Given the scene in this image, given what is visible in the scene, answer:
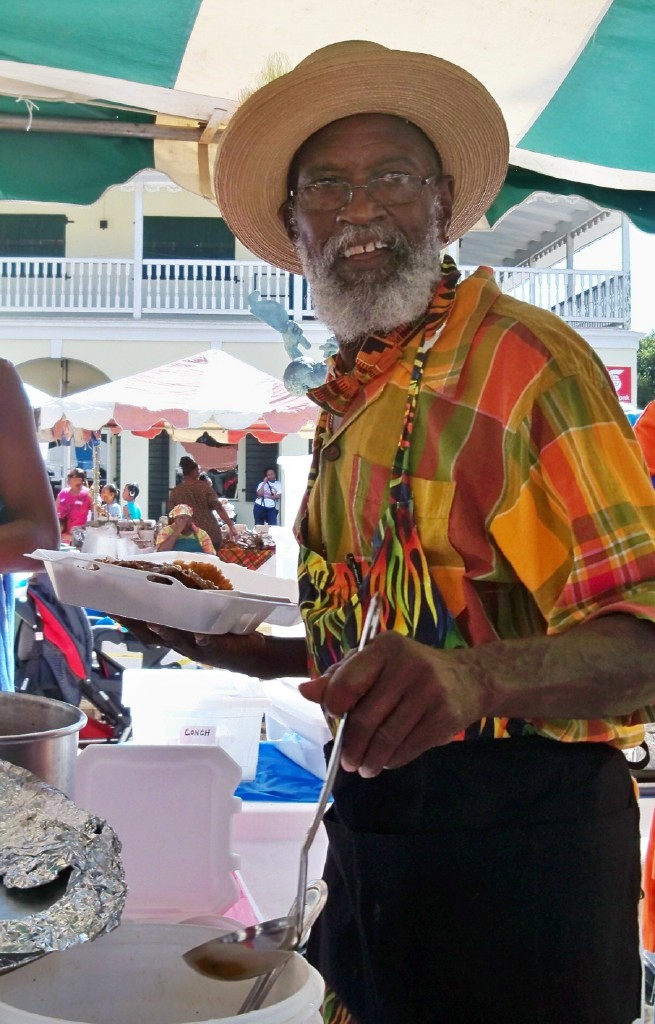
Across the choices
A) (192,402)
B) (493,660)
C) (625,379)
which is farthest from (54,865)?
(625,379)

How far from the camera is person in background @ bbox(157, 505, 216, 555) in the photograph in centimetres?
1009

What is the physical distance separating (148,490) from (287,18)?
18.0 meters

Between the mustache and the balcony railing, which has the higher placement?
the balcony railing

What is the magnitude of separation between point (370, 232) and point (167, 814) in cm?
105

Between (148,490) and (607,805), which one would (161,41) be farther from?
(148,490)

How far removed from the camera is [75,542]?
12.4 meters

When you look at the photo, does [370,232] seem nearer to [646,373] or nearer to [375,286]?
[375,286]

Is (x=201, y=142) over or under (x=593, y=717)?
over

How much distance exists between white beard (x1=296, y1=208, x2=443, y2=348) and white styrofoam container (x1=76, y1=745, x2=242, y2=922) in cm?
78

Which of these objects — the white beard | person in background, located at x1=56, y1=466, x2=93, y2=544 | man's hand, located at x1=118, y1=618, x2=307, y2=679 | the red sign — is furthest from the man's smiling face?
the red sign

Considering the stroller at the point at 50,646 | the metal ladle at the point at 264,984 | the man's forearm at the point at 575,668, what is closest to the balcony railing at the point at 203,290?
the stroller at the point at 50,646

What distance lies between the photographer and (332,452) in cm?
152

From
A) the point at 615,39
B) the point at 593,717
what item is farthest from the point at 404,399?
the point at 615,39

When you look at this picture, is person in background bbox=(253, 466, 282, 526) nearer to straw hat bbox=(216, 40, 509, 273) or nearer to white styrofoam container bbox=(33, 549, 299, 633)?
straw hat bbox=(216, 40, 509, 273)
